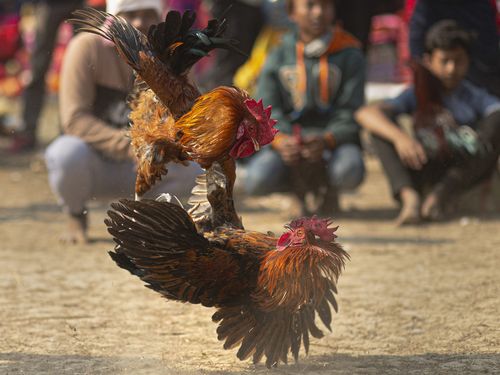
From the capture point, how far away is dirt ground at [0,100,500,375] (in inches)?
156

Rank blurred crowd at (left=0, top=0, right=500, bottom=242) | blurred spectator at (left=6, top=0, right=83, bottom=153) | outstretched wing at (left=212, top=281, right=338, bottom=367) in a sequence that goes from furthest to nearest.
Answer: blurred spectator at (left=6, top=0, right=83, bottom=153), blurred crowd at (left=0, top=0, right=500, bottom=242), outstretched wing at (left=212, top=281, right=338, bottom=367)

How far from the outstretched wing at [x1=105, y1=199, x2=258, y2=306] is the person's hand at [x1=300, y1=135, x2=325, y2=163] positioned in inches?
132

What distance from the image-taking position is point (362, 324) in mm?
4531

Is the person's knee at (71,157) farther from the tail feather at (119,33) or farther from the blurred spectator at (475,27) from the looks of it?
the blurred spectator at (475,27)

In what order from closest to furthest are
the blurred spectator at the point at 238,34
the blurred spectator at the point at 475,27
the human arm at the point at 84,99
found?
the human arm at the point at 84,99 → the blurred spectator at the point at 475,27 → the blurred spectator at the point at 238,34

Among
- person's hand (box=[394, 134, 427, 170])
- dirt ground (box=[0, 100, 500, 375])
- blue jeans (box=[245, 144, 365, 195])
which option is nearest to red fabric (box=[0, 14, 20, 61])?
dirt ground (box=[0, 100, 500, 375])

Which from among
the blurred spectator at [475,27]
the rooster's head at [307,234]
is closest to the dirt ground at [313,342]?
the rooster's head at [307,234]

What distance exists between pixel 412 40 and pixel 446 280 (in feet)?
9.42

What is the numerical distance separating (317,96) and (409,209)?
106 cm

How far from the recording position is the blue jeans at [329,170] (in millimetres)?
7039

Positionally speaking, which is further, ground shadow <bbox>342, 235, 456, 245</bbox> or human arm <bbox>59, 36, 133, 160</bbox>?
ground shadow <bbox>342, 235, 456, 245</bbox>

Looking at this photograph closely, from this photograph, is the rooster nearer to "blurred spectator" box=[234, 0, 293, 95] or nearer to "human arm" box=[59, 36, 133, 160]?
"human arm" box=[59, 36, 133, 160]

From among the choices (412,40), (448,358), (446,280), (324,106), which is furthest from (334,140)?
(448,358)

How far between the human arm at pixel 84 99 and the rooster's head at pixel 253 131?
2.34 metres
